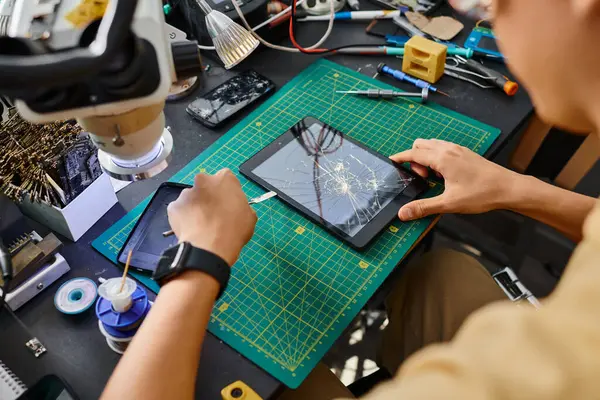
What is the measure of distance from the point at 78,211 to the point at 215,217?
278mm

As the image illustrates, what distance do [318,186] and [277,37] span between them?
52 cm

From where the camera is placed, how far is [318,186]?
1.09m

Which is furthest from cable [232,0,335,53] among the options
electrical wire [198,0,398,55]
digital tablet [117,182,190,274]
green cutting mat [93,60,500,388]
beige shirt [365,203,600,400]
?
beige shirt [365,203,600,400]

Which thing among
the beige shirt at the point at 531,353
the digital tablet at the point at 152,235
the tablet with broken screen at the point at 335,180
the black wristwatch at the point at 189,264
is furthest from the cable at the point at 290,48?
the beige shirt at the point at 531,353

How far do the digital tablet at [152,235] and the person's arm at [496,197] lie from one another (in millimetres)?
437

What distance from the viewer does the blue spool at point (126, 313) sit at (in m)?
0.87

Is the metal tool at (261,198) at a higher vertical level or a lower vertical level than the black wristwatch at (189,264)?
lower

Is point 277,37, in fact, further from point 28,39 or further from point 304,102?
point 28,39

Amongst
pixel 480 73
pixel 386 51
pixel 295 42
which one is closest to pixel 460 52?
pixel 480 73

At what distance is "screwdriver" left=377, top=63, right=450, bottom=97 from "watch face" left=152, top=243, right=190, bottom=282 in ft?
2.29

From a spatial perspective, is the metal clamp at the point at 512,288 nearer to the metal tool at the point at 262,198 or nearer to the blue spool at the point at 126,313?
the metal tool at the point at 262,198

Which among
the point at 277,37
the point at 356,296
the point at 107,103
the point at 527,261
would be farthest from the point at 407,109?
the point at 527,261

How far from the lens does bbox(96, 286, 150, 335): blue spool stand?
2.85 feet

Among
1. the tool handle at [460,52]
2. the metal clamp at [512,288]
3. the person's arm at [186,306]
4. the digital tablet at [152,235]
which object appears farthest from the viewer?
the tool handle at [460,52]
